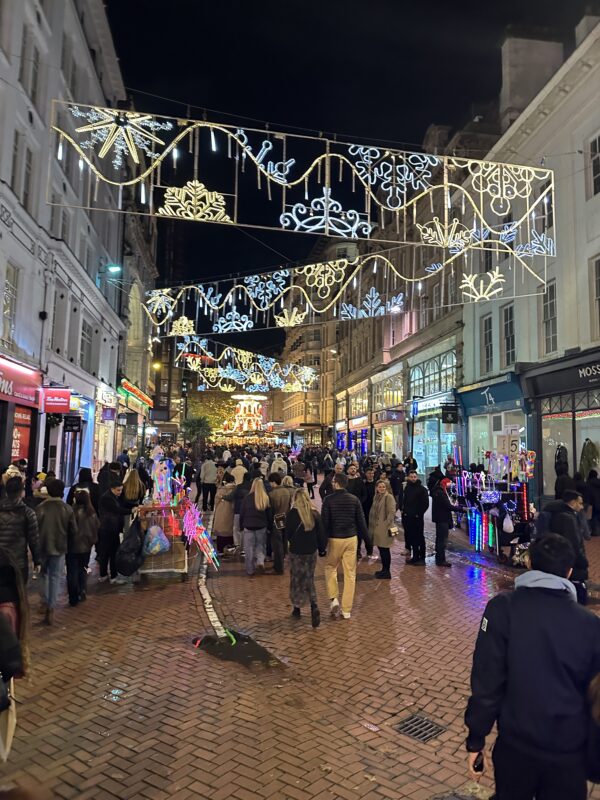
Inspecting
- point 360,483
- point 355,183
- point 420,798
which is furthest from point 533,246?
point 420,798

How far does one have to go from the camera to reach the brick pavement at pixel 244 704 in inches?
144

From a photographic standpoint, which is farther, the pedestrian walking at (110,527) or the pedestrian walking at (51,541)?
the pedestrian walking at (110,527)

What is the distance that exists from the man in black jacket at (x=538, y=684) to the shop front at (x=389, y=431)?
2990cm

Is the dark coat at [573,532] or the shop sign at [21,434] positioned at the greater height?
the shop sign at [21,434]

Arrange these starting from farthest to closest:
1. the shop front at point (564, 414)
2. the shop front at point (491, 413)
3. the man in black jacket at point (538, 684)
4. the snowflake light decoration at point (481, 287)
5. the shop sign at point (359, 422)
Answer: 1. the shop sign at point (359, 422)
2. the shop front at point (491, 413)
3. the shop front at point (564, 414)
4. the snowflake light decoration at point (481, 287)
5. the man in black jacket at point (538, 684)

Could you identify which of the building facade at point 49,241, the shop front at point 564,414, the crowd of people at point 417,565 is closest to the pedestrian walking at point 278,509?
the crowd of people at point 417,565

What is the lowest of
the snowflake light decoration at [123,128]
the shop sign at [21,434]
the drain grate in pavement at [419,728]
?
the drain grate in pavement at [419,728]

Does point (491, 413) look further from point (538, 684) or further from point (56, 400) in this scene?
point (538, 684)

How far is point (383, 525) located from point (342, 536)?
233 centimetres

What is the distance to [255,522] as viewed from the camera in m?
9.34

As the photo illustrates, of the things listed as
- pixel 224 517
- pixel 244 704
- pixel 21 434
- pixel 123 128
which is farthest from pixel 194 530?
pixel 21 434

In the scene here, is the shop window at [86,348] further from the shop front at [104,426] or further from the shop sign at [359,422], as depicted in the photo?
the shop sign at [359,422]

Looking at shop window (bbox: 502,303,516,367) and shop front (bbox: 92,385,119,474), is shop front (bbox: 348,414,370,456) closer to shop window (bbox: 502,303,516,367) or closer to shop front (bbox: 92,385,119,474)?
shop front (bbox: 92,385,119,474)

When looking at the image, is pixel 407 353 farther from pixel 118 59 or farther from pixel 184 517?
pixel 184 517
